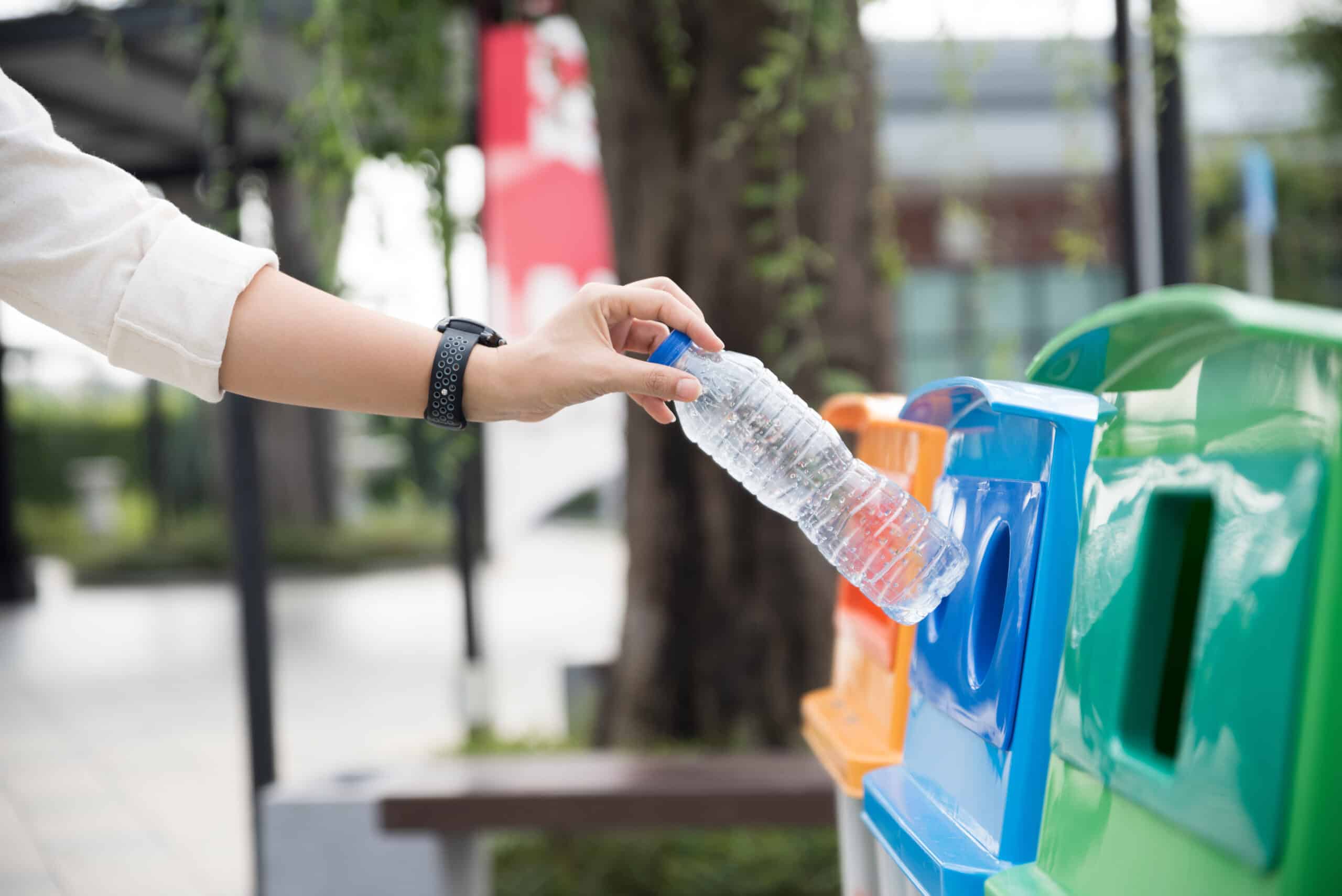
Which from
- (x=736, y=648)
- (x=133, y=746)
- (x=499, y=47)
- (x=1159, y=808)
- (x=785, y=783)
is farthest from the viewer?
(x=133, y=746)

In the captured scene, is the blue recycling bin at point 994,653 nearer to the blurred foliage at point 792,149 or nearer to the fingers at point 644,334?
the fingers at point 644,334

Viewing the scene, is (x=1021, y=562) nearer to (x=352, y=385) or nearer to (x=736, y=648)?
(x=352, y=385)

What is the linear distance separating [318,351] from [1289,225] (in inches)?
692

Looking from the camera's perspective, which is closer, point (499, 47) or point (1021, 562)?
point (1021, 562)

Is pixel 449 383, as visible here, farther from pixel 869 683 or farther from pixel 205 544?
pixel 205 544

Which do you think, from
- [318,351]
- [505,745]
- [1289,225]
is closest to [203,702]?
[505,745]

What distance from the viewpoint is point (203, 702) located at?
21.8ft

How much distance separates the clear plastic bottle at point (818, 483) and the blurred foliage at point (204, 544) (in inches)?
480

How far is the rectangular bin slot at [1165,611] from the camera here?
98 centimetres

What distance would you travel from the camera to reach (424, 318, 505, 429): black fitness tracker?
4.33 feet

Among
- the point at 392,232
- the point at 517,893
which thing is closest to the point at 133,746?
the point at 517,893

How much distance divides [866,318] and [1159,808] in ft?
7.87

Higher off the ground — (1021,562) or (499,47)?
(499,47)

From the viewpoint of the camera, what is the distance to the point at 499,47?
3.87 meters
